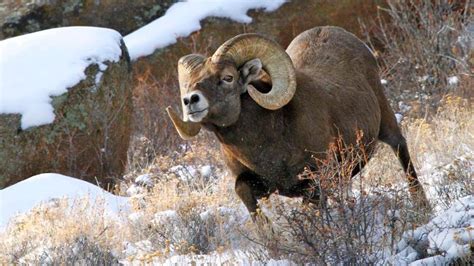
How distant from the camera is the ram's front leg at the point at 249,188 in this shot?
8602 millimetres

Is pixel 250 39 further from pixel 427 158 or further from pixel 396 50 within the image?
pixel 396 50

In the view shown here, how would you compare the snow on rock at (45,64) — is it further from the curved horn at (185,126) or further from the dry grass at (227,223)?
the curved horn at (185,126)

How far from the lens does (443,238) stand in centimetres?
712

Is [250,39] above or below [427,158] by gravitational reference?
above

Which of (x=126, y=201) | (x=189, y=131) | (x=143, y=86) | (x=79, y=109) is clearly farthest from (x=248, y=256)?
(x=143, y=86)

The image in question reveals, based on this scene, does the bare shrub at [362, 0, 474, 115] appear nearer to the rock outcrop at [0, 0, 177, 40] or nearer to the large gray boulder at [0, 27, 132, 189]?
the rock outcrop at [0, 0, 177, 40]

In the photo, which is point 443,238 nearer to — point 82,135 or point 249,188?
point 249,188

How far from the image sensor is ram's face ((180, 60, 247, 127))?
26.1 ft

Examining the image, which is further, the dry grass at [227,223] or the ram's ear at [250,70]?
the ram's ear at [250,70]

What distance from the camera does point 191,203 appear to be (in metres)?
9.38

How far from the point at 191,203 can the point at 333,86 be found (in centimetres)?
155

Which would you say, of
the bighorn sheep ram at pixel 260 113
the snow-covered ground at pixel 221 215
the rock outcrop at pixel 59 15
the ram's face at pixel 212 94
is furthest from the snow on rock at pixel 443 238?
the rock outcrop at pixel 59 15

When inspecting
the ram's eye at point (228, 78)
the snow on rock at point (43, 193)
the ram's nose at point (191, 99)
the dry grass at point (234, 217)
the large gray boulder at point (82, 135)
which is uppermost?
A: the ram's nose at point (191, 99)

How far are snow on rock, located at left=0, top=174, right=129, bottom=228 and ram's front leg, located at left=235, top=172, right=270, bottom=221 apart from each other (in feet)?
6.37
